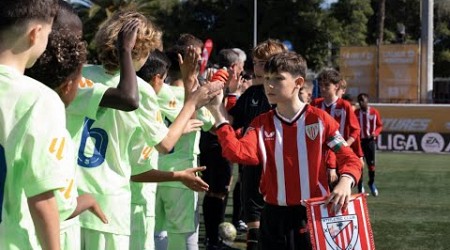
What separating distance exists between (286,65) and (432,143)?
66.5 feet

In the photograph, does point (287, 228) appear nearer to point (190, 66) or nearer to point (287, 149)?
point (287, 149)

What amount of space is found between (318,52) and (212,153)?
48419mm

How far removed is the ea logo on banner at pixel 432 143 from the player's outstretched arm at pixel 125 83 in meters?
21.7

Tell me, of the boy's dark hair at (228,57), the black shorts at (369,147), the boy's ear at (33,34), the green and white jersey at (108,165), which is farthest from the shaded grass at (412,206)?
the boy's ear at (33,34)

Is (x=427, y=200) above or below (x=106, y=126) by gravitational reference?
below

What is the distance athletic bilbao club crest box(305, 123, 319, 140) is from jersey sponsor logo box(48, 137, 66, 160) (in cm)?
255

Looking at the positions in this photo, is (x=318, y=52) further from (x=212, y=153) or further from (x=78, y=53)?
(x=78, y=53)

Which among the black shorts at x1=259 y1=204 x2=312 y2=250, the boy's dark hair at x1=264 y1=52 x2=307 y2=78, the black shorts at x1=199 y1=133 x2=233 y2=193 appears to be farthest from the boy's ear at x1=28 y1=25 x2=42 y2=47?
the black shorts at x1=199 y1=133 x2=233 y2=193

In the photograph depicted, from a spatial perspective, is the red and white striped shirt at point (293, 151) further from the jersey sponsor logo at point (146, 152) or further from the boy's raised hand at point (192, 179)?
the jersey sponsor logo at point (146, 152)

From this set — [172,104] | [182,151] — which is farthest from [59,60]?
[182,151]

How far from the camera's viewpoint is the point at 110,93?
329cm

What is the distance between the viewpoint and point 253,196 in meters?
6.55

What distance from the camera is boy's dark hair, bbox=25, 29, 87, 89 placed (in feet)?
8.80

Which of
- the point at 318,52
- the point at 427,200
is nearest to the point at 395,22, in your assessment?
the point at 318,52
